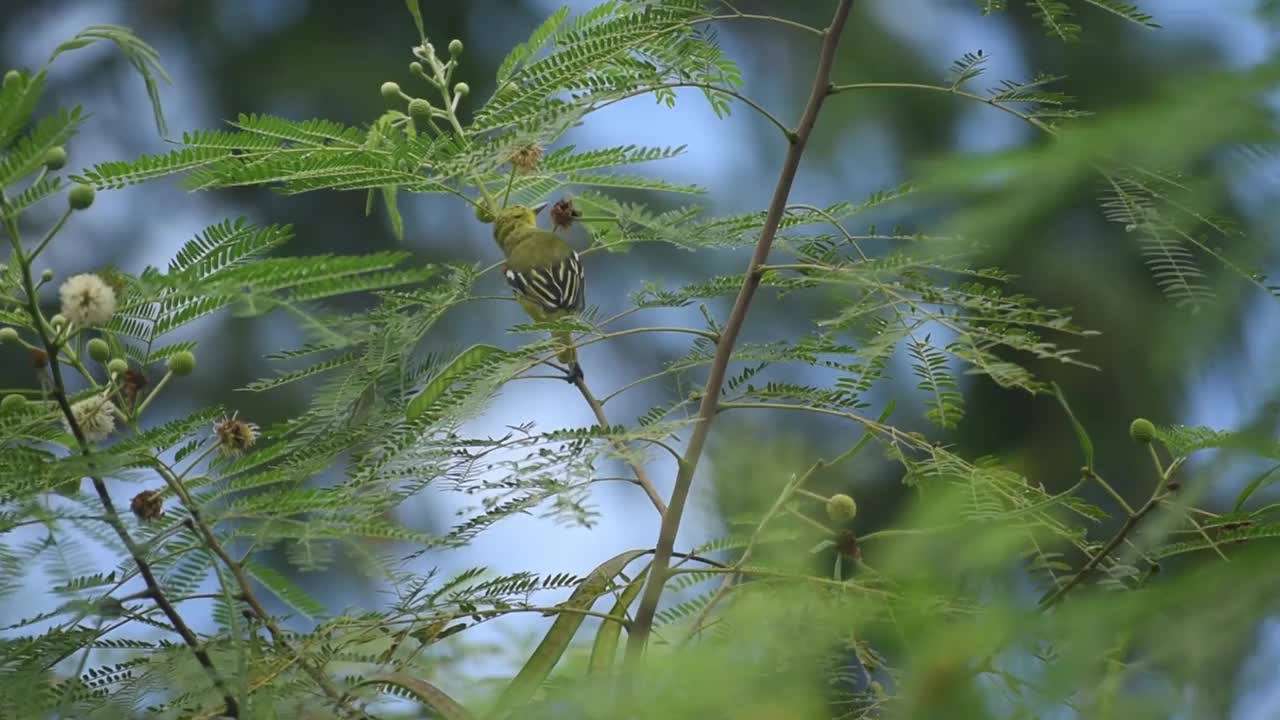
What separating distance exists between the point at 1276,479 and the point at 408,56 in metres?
5.15

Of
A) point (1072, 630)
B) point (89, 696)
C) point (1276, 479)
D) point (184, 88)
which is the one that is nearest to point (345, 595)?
point (184, 88)

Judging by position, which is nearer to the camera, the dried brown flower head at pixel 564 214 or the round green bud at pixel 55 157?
the round green bud at pixel 55 157

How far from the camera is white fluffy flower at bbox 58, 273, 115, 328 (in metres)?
0.86

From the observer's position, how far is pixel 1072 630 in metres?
0.37

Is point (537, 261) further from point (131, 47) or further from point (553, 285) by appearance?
point (131, 47)

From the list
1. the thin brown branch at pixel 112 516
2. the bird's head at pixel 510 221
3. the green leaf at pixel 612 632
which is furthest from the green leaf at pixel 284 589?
the bird's head at pixel 510 221

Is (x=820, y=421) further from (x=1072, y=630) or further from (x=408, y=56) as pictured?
(x=1072, y=630)

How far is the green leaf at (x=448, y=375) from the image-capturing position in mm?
891

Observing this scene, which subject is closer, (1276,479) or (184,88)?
(1276,479)

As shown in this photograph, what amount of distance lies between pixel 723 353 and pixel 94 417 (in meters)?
0.42

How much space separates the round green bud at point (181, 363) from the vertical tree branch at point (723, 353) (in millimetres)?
351

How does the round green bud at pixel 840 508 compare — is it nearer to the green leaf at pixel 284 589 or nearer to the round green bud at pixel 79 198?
the green leaf at pixel 284 589

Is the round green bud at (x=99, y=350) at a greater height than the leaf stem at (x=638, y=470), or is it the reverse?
the round green bud at (x=99, y=350)

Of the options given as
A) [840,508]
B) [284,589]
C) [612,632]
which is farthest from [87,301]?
[840,508]
